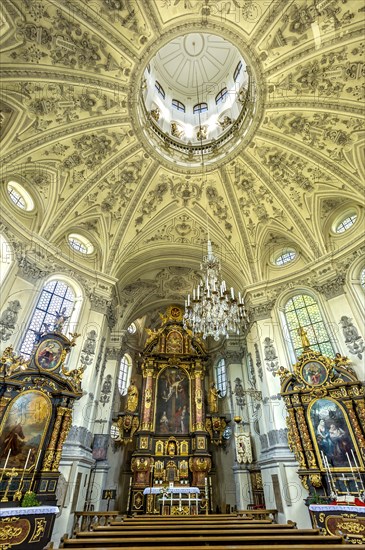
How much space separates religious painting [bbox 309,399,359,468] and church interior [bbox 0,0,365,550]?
7 cm

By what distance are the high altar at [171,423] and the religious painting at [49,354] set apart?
23.4 ft

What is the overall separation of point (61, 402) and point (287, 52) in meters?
17.1

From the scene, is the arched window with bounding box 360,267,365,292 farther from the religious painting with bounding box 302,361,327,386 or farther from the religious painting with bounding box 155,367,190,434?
the religious painting with bounding box 155,367,190,434

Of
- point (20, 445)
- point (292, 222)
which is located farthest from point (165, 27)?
point (20, 445)

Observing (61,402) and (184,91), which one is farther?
(184,91)

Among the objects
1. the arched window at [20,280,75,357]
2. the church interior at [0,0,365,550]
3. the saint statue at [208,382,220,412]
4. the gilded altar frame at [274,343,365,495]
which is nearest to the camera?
the church interior at [0,0,365,550]

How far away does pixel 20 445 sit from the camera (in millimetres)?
10141

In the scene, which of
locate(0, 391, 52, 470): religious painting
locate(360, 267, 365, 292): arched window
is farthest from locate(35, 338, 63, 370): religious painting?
locate(360, 267, 365, 292): arched window

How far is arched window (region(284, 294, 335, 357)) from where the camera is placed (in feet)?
45.1

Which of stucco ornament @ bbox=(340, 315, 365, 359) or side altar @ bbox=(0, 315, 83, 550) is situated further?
stucco ornament @ bbox=(340, 315, 365, 359)

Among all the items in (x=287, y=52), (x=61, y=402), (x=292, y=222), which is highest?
(x=287, y=52)

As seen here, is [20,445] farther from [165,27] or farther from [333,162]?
[333,162]

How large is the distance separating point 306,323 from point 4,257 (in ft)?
48.6

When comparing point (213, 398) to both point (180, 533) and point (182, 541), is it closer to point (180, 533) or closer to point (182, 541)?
point (180, 533)
